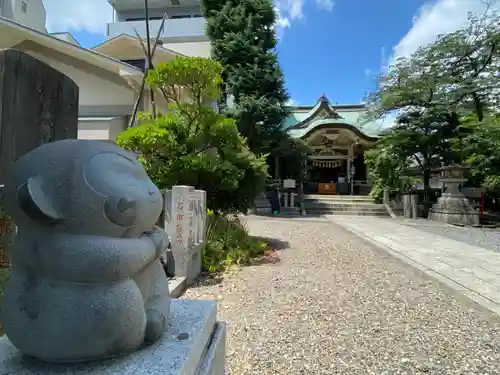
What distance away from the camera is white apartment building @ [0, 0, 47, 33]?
18.3m

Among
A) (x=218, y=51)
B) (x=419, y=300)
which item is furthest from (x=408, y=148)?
(x=419, y=300)

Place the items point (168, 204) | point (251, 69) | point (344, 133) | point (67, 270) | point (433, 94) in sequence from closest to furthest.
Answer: point (67, 270) < point (168, 204) < point (433, 94) < point (251, 69) < point (344, 133)

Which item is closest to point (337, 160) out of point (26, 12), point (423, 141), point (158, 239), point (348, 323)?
point (423, 141)

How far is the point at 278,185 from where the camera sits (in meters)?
16.0

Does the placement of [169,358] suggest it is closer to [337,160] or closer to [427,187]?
[427,187]

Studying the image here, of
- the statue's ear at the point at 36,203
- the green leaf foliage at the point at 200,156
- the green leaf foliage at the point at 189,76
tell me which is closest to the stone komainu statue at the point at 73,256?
the statue's ear at the point at 36,203

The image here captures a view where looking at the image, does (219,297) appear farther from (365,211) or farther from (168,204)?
(365,211)

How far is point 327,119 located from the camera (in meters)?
19.0

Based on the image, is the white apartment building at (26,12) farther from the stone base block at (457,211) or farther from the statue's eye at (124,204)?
the statue's eye at (124,204)

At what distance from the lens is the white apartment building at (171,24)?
65.7 ft

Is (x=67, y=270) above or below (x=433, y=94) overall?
below

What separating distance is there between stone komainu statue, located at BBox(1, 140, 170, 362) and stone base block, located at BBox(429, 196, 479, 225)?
1318 centimetres

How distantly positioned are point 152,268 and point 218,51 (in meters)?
15.5

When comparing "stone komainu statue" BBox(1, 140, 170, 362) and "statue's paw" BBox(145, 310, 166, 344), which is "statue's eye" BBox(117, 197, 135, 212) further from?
"statue's paw" BBox(145, 310, 166, 344)
